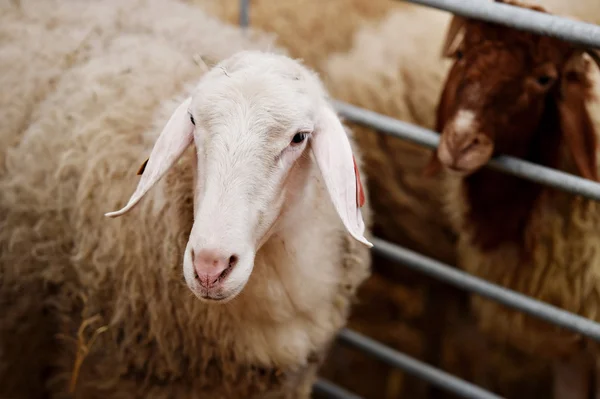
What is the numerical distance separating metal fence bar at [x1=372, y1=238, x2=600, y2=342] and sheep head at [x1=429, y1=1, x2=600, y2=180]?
1.12 feet

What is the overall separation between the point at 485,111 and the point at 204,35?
0.84 metres

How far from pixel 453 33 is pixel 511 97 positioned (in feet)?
1.03

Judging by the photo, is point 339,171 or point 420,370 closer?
point 339,171

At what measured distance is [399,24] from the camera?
3.03 metres

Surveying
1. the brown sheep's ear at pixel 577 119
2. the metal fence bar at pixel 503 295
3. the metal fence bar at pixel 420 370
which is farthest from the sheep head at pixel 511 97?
the metal fence bar at pixel 420 370

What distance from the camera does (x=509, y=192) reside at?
7.34ft

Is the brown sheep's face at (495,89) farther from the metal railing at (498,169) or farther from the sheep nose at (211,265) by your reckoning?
the sheep nose at (211,265)

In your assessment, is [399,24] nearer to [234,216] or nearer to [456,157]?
[456,157]

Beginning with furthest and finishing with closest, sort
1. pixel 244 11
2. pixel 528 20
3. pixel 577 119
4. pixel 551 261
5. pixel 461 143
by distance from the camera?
pixel 244 11 → pixel 551 261 → pixel 577 119 → pixel 461 143 → pixel 528 20

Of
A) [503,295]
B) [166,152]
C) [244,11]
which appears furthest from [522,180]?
[166,152]

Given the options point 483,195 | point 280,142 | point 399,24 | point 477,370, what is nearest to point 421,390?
point 477,370

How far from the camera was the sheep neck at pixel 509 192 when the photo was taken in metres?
2.08

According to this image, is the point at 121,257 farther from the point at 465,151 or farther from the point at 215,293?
the point at 465,151

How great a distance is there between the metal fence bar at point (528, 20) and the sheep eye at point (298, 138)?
62 cm
